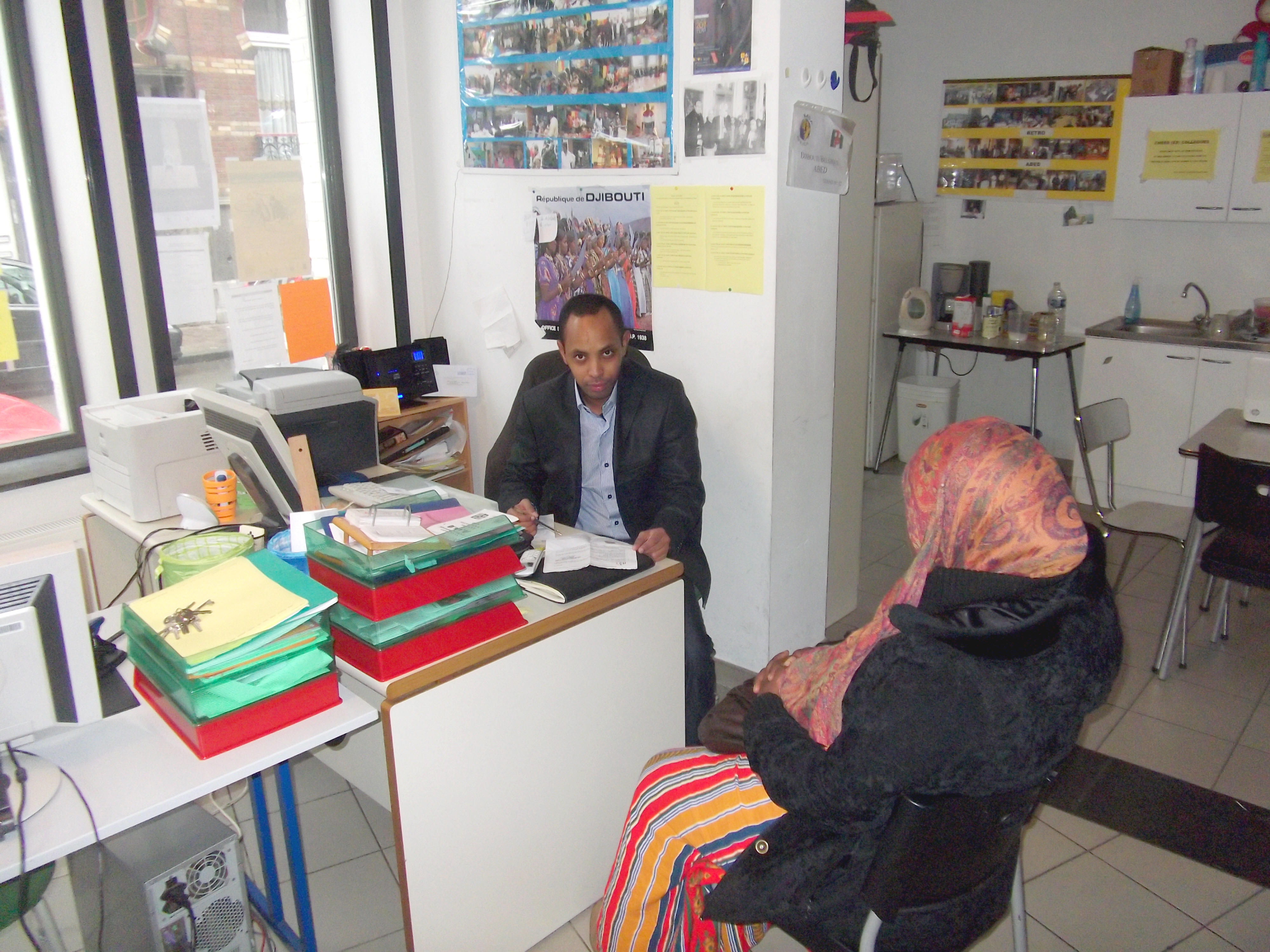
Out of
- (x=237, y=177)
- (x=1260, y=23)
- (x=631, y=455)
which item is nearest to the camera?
(x=631, y=455)

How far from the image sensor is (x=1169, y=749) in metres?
2.76

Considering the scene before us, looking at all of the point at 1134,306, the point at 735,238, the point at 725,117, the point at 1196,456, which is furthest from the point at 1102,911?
the point at 1134,306

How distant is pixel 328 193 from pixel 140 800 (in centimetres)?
295

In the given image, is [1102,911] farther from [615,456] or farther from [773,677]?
[615,456]

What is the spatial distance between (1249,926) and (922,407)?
347cm

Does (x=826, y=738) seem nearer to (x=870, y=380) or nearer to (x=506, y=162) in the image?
(x=506, y=162)

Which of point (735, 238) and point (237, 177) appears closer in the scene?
point (735, 238)

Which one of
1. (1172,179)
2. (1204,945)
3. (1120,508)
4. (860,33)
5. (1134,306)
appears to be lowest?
(1204,945)

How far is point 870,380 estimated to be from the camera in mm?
5277

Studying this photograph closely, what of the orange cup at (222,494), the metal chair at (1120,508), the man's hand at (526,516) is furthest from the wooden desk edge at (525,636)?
the metal chair at (1120,508)

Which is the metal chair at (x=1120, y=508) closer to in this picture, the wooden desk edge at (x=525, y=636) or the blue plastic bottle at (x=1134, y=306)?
the blue plastic bottle at (x=1134, y=306)

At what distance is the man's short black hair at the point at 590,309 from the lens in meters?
2.49

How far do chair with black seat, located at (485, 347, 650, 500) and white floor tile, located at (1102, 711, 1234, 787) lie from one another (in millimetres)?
1797

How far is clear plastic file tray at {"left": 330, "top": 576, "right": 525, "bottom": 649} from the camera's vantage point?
166 cm
